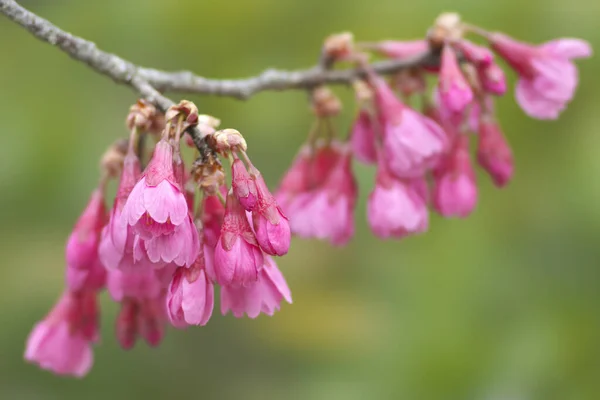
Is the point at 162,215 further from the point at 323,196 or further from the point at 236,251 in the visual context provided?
the point at 323,196

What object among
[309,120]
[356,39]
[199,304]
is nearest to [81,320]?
[199,304]

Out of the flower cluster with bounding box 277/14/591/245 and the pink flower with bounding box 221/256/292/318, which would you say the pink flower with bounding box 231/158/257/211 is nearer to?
the pink flower with bounding box 221/256/292/318

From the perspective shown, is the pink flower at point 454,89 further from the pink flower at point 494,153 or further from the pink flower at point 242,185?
the pink flower at point 242,185

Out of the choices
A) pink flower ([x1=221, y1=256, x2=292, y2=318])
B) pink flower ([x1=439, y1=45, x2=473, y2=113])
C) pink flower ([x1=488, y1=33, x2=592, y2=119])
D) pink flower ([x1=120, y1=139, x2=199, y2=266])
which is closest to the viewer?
pink flower ([x1=120, y1=139, x2=199, y2=266])

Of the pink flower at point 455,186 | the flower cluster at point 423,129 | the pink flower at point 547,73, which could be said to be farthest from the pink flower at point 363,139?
the pink flower at point 547,73

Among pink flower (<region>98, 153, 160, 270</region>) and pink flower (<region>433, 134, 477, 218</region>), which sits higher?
pink flower (<region>433, 134, 477, 218</region>)

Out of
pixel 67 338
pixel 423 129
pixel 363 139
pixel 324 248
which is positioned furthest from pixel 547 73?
pixel 324 248

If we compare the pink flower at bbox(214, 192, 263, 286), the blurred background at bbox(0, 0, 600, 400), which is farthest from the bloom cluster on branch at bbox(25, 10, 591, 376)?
the blurred background at bbox(0, 0, 600, 400)
